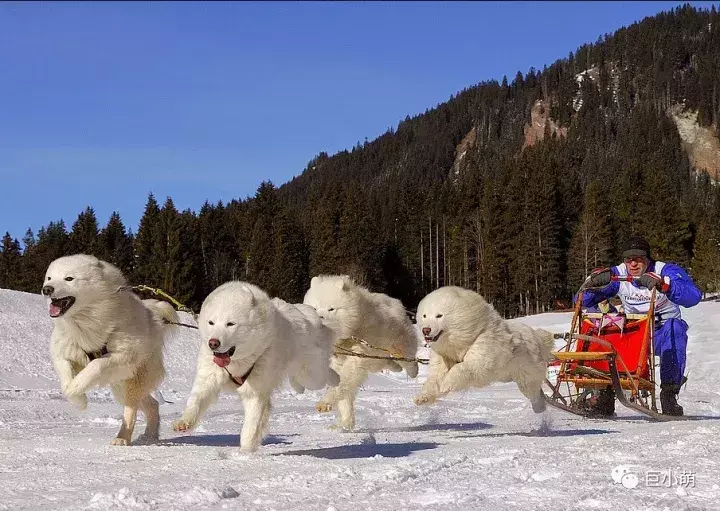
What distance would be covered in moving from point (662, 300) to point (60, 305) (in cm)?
573

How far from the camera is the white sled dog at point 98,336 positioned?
16.9 ft

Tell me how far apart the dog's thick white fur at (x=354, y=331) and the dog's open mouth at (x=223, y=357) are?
6.78 feet

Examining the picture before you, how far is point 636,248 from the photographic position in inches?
310

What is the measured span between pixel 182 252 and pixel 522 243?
20339 millimetres

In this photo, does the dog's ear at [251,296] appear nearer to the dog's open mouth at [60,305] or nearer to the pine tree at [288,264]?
the dog's open mouth at [60,305]

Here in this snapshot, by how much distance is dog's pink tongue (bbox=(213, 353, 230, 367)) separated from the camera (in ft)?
14.3

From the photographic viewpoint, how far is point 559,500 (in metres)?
3.43

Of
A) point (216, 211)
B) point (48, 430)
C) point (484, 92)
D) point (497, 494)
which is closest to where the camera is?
point (497, 494)

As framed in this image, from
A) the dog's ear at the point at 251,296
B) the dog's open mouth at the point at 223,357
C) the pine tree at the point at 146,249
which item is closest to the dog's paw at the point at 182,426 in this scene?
the dog's open mouth at the point at 223,357

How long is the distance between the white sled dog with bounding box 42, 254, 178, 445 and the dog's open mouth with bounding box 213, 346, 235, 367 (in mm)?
1130

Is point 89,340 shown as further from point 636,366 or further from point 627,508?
point 636,366

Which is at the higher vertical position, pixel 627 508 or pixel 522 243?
pixel 522 243

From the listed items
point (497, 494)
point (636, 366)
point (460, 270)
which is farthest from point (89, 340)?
point (460, 270)

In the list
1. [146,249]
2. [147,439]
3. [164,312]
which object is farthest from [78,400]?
[146,249]
